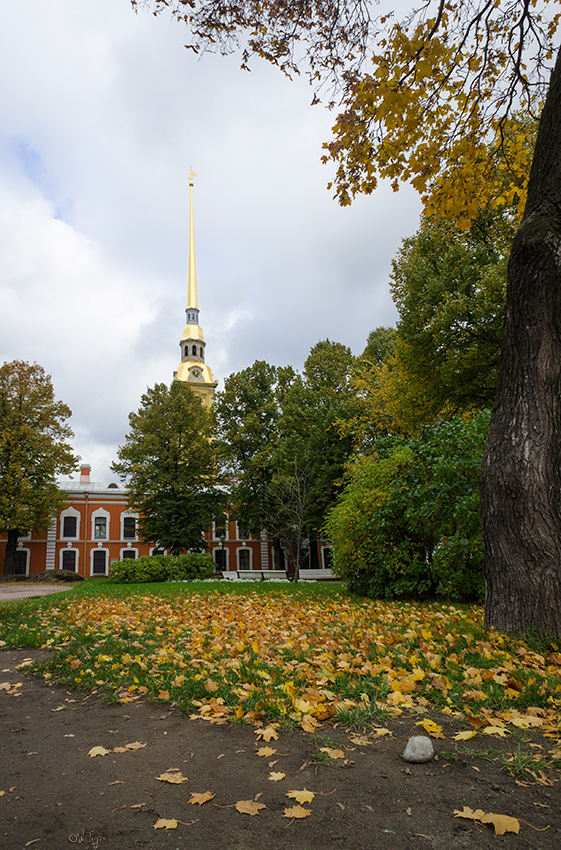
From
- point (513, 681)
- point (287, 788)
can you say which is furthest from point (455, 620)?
point (287, 788)

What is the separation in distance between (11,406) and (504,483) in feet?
116

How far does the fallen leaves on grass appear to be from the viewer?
2041mm

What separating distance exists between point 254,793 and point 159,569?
22119 mm

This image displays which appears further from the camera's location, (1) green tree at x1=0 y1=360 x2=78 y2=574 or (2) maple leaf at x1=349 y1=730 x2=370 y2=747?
(1) green tree at x1=0 y1=360 x2=78 y2=574

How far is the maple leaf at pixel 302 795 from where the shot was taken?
2.34 metres

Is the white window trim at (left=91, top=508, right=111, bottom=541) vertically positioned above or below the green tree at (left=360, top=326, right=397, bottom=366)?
below

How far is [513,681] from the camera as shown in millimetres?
3500

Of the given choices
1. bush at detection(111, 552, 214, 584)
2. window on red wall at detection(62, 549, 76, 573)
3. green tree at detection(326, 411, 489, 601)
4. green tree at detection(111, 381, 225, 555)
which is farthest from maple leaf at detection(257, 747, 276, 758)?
window on red wall at detection(62, 549, 76, 573)

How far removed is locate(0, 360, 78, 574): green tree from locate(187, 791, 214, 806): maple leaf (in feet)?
110

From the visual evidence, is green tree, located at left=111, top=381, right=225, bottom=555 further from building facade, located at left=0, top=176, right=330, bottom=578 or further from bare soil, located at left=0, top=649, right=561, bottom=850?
bare soil, located at left=0, top=649, right=561, bottom=850

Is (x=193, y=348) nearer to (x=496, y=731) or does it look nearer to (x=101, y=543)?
(x=101, y=543)

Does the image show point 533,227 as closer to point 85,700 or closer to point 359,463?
point 85,700

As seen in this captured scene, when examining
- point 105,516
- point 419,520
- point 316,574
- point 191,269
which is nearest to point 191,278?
point 191,269

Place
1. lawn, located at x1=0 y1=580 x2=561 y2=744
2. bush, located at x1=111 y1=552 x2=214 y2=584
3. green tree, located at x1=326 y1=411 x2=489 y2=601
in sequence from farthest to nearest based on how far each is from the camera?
bush, located at x1=111 y1=552 x2=214 y2=584, green tree, located at x1=326 y1=411 x2=489 y2=601, lawn, located at x1=0 y1=580 x2=561 y2=744
